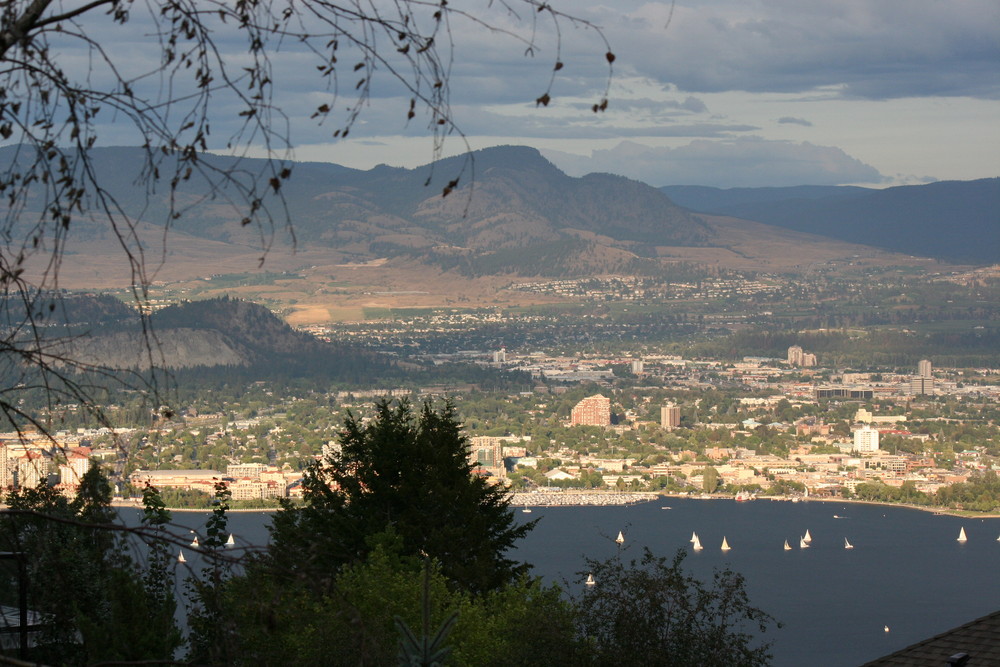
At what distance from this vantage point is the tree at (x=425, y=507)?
471 inches

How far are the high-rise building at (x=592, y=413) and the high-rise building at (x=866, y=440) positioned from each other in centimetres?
1232

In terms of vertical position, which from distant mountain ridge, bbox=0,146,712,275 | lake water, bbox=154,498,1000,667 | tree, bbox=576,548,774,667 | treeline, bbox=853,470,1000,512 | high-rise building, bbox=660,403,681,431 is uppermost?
distant mountain ridge, bbox=0,146,712,275

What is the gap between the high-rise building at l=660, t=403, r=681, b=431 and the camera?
63.2m

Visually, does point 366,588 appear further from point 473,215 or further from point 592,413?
point 473,215

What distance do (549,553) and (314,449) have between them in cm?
1997

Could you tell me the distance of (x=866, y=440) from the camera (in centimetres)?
5553

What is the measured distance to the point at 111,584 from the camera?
9.68 ft

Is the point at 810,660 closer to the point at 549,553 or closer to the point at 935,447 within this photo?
the point at 549,553

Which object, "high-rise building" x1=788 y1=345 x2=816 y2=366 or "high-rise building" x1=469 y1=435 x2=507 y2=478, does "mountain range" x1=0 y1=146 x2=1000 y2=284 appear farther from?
"high-rise building" x1=469 y1=435 x2=507 y2=478

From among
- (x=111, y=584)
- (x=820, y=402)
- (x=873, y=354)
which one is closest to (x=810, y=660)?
(x=111, y=584)

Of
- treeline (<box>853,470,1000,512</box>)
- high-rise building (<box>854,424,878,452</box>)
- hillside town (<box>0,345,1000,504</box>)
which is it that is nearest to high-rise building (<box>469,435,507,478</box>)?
hillside town (<box>0,345,1000,504</box>)

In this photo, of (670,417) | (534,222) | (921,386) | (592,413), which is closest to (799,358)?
(921,386)

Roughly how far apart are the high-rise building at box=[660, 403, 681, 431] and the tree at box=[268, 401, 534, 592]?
50.5 metres

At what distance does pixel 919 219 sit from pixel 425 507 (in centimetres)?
17253
